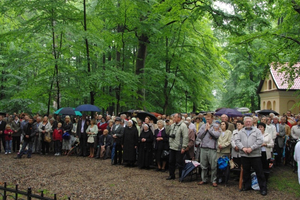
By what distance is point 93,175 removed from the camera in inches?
365

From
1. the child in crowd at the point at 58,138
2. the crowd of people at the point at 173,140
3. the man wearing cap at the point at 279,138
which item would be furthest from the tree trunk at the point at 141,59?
the man wearing cap at the point at 279,138

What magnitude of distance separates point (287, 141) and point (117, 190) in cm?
818

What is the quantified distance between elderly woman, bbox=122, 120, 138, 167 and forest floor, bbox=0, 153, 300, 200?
1.37 ft

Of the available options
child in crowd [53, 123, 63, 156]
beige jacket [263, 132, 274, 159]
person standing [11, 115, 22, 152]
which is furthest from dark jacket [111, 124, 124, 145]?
person standing [11, 115, 22, 152]

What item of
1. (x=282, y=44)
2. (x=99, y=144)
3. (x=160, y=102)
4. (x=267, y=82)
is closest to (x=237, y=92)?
(x=267, y=82)

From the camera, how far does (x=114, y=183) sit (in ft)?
27.1

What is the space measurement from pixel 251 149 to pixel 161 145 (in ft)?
12.2

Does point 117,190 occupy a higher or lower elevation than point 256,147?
lower

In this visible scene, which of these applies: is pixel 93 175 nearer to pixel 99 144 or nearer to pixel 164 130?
pixel 164 130

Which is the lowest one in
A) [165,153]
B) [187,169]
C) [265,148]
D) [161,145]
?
[187,169]

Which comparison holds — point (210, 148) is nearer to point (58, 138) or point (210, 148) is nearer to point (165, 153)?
point (165, 153)

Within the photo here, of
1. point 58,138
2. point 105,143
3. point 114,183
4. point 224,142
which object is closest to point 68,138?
point 58,138

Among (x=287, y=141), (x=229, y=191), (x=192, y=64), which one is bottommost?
(x=229, y=191)

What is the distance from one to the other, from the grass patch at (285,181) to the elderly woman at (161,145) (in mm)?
3578
